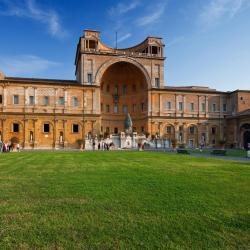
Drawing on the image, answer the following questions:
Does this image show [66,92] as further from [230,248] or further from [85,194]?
[230,248]

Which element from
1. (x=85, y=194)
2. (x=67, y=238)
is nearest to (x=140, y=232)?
(x=67, y=238)

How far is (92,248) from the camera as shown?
363cm

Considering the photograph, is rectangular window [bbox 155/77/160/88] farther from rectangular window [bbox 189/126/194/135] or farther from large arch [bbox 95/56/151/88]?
rectangular window [bbox 189/126/194/135]

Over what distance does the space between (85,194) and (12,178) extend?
3.79 meters

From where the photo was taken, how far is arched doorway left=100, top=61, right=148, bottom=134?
156ft

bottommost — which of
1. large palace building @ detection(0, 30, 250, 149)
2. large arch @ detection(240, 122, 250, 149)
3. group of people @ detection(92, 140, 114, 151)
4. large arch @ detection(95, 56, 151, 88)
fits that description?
group of people @ detection(92, 140, 114, 151)

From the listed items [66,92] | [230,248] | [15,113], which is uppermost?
[66,92]

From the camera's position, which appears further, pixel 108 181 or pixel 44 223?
pixel 108 181

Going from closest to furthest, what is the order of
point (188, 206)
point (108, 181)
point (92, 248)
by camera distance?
point (92, 248)
point (188, 206)
point (108, 181)

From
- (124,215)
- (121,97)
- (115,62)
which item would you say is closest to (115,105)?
(121,97)

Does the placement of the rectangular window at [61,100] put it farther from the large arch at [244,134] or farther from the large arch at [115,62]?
the large arch at [244,134]

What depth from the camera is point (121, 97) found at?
49.6 metres

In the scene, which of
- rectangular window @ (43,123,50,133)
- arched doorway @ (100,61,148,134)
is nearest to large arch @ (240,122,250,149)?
arched doorway @ (100,61,148,134)

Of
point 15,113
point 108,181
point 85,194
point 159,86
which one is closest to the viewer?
point 85,194
